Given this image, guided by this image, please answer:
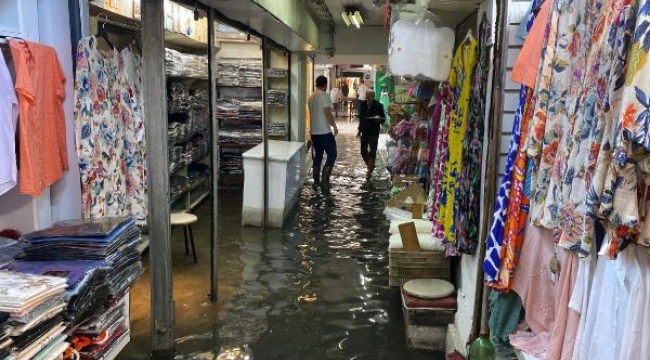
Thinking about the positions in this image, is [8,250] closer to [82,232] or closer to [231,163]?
[82,232]

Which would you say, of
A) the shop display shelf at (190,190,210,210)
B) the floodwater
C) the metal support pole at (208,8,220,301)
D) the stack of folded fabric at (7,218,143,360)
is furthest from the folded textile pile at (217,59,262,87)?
the stack of folded fabric at (7,218,143,360)

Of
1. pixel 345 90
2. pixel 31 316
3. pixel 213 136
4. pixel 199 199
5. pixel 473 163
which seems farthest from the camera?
pixel 345 90

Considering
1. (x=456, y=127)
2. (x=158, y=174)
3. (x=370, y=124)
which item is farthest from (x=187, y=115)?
(x=456, y=127)

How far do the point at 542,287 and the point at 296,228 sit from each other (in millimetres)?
4796

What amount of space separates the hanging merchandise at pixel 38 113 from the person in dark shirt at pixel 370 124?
7998 millimetres

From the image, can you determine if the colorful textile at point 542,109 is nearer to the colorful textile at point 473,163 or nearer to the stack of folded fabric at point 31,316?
the colorful textile at point 473,163

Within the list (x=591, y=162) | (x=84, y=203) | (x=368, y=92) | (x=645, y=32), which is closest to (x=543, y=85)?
(x=591, y=162)

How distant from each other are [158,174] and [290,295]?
1.81 m

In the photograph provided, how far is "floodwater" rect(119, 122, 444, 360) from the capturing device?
3854 millimetres

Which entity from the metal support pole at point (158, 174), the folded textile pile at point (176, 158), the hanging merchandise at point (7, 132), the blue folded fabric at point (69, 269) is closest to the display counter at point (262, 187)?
the folded textile pile at point (176, 158)

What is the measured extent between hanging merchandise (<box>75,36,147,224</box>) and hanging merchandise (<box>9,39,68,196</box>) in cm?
25

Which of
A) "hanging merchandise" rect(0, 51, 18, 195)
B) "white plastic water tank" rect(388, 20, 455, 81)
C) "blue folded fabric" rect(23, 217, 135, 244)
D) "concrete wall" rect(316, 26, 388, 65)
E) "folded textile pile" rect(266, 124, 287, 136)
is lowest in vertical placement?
"blue folded fabric" rect(23, 217, 135, 244)

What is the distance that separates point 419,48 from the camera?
3.51m

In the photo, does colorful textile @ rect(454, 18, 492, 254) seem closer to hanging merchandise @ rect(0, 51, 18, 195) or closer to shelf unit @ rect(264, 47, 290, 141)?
hanging merchandise @ rect(0, 51, 18, 195)
